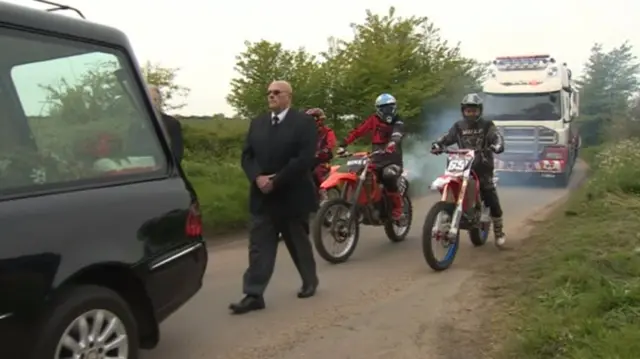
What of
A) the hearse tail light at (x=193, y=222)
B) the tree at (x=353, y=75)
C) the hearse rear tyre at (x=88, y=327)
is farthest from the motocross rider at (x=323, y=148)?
the tree at (x=353, y=75)

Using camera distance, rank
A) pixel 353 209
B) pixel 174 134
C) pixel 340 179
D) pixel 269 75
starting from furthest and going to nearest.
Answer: pixel 269 75
pixel 340 179
pixel 353 209
pixel 174 134

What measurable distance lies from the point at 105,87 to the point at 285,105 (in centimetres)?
193

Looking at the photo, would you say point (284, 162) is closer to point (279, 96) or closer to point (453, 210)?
point (279, 96)

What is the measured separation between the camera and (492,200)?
8297 mm

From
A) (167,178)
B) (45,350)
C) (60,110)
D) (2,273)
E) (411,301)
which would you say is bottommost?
(411,301)

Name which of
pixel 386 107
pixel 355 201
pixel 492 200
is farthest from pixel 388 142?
pixel 492 200

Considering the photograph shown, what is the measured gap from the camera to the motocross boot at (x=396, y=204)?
28.5 ft

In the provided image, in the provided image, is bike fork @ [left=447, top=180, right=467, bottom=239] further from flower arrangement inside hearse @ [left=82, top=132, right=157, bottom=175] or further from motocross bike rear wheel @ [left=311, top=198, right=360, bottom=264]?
flower arrangement inside hearse @ [left=82, top=132, right=157, bottom=175]

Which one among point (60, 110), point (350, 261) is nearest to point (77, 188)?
point (60, 110)

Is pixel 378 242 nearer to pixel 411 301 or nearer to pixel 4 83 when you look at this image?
pixel 411 301

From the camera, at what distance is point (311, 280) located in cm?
633

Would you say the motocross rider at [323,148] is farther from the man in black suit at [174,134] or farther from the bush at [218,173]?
the man in black suit at [174,134]

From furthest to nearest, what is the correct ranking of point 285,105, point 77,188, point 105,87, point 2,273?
point 285,105, point 105,87, point 77,188, point 2,273

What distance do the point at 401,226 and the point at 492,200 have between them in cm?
129
